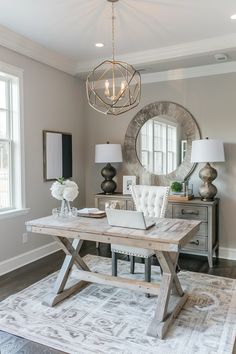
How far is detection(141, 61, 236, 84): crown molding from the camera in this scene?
13.8ft

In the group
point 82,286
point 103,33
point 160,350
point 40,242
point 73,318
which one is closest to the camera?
point 160,350

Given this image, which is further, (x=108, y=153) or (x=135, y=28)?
(x=108, y=153)

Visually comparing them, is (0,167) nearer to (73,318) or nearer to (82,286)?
(82,286)

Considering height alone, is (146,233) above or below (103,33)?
below

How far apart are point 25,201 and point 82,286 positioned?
1407mm

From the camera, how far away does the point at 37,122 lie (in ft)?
13.7

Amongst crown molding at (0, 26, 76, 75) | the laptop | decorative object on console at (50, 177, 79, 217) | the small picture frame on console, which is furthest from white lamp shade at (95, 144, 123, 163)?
the laptop

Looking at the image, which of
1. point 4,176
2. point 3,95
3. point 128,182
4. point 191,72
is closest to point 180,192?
point 128,182

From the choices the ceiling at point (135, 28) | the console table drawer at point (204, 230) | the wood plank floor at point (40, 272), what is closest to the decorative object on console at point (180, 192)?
the console table drawer at point (204, 230)

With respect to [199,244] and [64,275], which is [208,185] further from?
[64,275]

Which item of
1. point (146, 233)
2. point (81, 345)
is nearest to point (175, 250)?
point (146, 233)

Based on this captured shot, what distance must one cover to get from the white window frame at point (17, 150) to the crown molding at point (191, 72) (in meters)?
1.93

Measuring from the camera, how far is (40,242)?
432 cm

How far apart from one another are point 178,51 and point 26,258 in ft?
10.9
